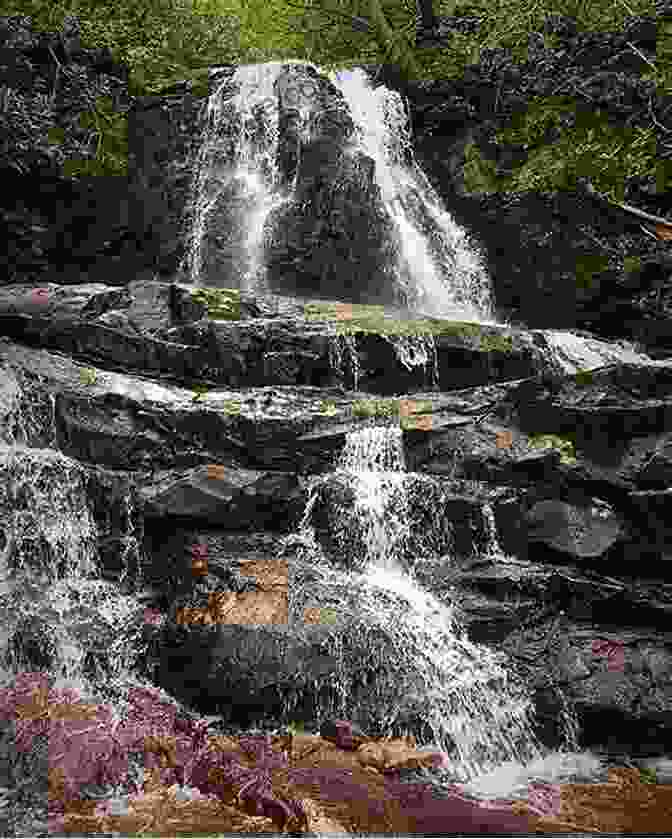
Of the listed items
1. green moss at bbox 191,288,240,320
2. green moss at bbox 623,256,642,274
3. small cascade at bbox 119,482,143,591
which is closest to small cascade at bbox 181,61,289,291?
green moss at bbox 191,288,240,320

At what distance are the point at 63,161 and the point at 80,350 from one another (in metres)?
6.84

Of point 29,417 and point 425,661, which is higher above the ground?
point 29,417

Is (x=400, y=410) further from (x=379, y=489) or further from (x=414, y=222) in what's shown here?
(x=414, y=222)

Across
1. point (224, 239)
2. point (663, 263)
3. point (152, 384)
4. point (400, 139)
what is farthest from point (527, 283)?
point (152, 384)

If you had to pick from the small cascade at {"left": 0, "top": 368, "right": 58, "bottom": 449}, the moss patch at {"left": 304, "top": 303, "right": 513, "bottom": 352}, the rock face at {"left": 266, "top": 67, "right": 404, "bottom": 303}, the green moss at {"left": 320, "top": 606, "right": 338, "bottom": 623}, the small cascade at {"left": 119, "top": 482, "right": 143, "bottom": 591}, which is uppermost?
the rock face at {"left": 266, "top": 67, "right": 404, "bottom": 303}

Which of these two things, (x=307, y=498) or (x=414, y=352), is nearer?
(x=307, y=498)

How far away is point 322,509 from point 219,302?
4.03 metres

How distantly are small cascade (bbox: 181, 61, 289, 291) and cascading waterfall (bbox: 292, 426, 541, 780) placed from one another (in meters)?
7.20

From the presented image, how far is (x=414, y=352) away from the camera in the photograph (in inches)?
400

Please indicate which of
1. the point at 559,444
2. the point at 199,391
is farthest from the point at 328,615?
the point at 199,391

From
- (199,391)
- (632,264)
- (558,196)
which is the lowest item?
(199,391)

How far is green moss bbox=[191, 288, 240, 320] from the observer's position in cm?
1027

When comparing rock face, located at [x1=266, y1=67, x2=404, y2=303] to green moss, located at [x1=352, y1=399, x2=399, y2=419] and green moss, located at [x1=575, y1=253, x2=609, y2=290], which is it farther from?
green moss, located at [x1=352, y1=399, x2=399, y2=419]

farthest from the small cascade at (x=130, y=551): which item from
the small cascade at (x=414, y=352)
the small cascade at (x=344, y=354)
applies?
the small cascade at (x=414, y=352)
